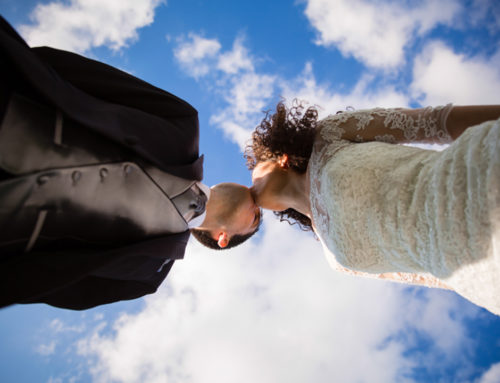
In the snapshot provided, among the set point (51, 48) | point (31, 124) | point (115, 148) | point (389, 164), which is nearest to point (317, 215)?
point (389, 164)

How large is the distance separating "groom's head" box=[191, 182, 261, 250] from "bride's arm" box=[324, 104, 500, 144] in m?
1.25

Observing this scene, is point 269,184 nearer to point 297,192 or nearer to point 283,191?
point 283,191

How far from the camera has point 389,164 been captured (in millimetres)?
1521

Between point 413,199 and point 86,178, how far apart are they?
1.52m

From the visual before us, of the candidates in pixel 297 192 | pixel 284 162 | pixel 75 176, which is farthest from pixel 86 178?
pixel 297 192

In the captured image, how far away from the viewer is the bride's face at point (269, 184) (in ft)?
8.87

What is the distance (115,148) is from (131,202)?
0.92 feet

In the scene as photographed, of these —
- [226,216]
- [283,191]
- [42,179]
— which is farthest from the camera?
[226,216]

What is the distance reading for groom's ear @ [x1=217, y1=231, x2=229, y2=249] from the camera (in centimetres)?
287

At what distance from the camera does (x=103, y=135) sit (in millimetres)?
1326

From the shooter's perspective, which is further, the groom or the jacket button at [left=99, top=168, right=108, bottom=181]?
the jacket button at [left=99, top=168, right=108, bottom=181]

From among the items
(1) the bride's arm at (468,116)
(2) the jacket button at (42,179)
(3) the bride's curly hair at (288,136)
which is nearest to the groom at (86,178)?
(2) the jacket button at (42,179)

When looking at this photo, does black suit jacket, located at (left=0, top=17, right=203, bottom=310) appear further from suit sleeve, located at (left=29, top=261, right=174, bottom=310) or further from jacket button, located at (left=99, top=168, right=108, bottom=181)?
jacket button, located at (left=99, top=168, right=108, bottom=181)

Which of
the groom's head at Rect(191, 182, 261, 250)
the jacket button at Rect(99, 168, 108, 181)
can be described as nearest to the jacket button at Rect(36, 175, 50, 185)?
the jacket button at Rect(99, 168, 108, 181)
